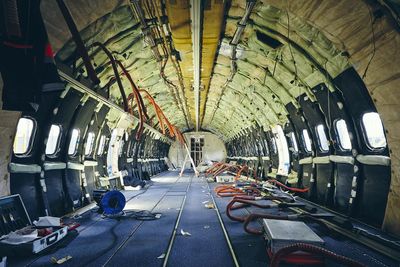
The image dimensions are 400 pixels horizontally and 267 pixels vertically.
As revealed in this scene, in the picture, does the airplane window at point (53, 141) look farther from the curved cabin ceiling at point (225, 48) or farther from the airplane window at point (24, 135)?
the curved cabin ceiling at point (225, 48)

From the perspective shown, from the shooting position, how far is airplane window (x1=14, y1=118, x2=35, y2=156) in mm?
5641

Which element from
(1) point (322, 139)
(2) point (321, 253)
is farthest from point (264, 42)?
(2) point (321, 253)

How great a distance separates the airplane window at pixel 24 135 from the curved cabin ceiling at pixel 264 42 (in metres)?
1.64

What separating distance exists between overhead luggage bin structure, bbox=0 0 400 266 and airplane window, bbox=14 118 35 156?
2 centimetres

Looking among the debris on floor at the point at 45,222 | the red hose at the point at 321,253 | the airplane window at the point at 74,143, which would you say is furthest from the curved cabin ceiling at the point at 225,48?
the red hose at the point at 321,253

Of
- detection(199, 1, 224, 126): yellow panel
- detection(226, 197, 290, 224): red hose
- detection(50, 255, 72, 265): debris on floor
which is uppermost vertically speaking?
detection(199, 1, 224, 126): yellow panel

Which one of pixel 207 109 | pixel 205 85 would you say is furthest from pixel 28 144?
pixel 207 109

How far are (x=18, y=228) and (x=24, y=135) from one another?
213 centimetres

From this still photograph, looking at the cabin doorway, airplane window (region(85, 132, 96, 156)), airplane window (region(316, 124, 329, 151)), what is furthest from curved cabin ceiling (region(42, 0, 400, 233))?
the cabin doorway

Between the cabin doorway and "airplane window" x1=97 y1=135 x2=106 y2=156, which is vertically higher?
the cabin doorway

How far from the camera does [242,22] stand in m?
5.84

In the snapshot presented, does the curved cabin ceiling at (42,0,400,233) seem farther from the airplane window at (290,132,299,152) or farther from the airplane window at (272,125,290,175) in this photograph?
the airplane window at (272,125,290,175)

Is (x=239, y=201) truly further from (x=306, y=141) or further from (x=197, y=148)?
(x=197, y=148)

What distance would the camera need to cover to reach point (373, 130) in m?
5.68
